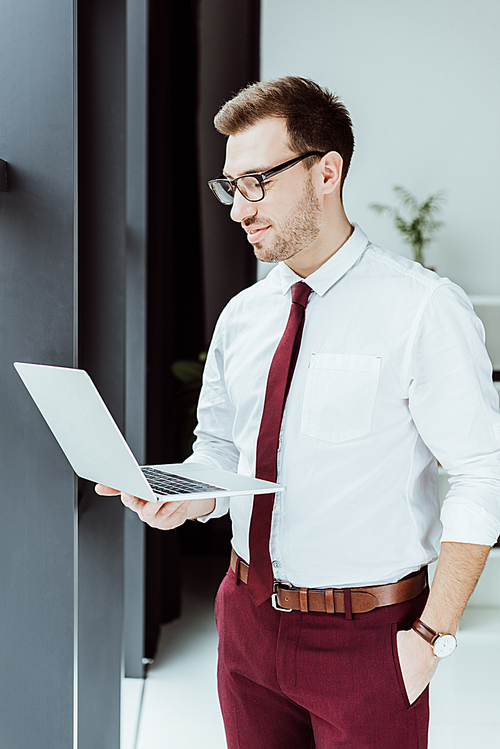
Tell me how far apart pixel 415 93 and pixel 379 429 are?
2362 mm

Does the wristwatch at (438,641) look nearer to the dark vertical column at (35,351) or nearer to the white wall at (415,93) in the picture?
the dark vertical column at (35,351)

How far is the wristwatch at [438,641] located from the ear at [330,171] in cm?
72

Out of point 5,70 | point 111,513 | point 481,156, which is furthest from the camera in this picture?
point 481,156

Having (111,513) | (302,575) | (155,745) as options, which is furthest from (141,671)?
(302,575)

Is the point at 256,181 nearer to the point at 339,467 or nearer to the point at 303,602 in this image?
the point at 339,467

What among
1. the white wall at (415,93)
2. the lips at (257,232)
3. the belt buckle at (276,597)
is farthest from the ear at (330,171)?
the white wall at (415,93)

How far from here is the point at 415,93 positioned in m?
3.00

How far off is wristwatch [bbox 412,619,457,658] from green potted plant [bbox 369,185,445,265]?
2.14 meters

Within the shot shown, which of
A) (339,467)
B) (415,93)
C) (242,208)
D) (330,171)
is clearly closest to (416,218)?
(415,93)

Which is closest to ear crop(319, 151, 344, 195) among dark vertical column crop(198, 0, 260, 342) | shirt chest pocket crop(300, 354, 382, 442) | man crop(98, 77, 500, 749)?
man crop(98, 77, 500, 749)

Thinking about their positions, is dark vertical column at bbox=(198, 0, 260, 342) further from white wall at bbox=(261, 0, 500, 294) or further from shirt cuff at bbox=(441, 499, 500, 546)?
shirt cuff at bbox=(441, 499, 500, 546)

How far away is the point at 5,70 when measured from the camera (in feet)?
3.26

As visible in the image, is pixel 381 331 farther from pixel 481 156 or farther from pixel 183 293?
pixel 183 293

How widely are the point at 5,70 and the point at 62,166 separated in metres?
0.16
